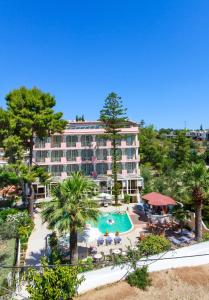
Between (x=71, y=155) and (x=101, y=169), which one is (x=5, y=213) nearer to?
(x=71, y=155)

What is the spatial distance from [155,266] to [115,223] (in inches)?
428

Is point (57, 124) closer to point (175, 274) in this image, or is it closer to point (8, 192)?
point (8, 192)

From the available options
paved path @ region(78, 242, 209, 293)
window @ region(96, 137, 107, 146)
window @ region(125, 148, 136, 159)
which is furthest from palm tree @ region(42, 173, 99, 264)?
window @ region(125, 148, 136, 159)

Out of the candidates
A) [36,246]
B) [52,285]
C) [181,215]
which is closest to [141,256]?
[181,215]

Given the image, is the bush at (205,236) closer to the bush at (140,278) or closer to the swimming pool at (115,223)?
the swimming pool at (115,223)

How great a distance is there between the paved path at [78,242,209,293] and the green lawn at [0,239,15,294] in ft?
18.3

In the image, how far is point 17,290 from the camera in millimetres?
15914

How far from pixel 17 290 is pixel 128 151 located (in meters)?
27.8

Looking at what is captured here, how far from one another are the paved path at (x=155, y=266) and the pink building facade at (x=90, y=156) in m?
18.1

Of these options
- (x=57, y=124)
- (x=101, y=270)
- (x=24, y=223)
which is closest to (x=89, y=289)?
(x=101, y=270)

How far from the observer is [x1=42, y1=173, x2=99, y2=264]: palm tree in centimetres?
1705

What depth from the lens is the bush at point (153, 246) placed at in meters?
19.8

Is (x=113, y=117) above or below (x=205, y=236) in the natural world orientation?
above

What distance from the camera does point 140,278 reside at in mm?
17641
